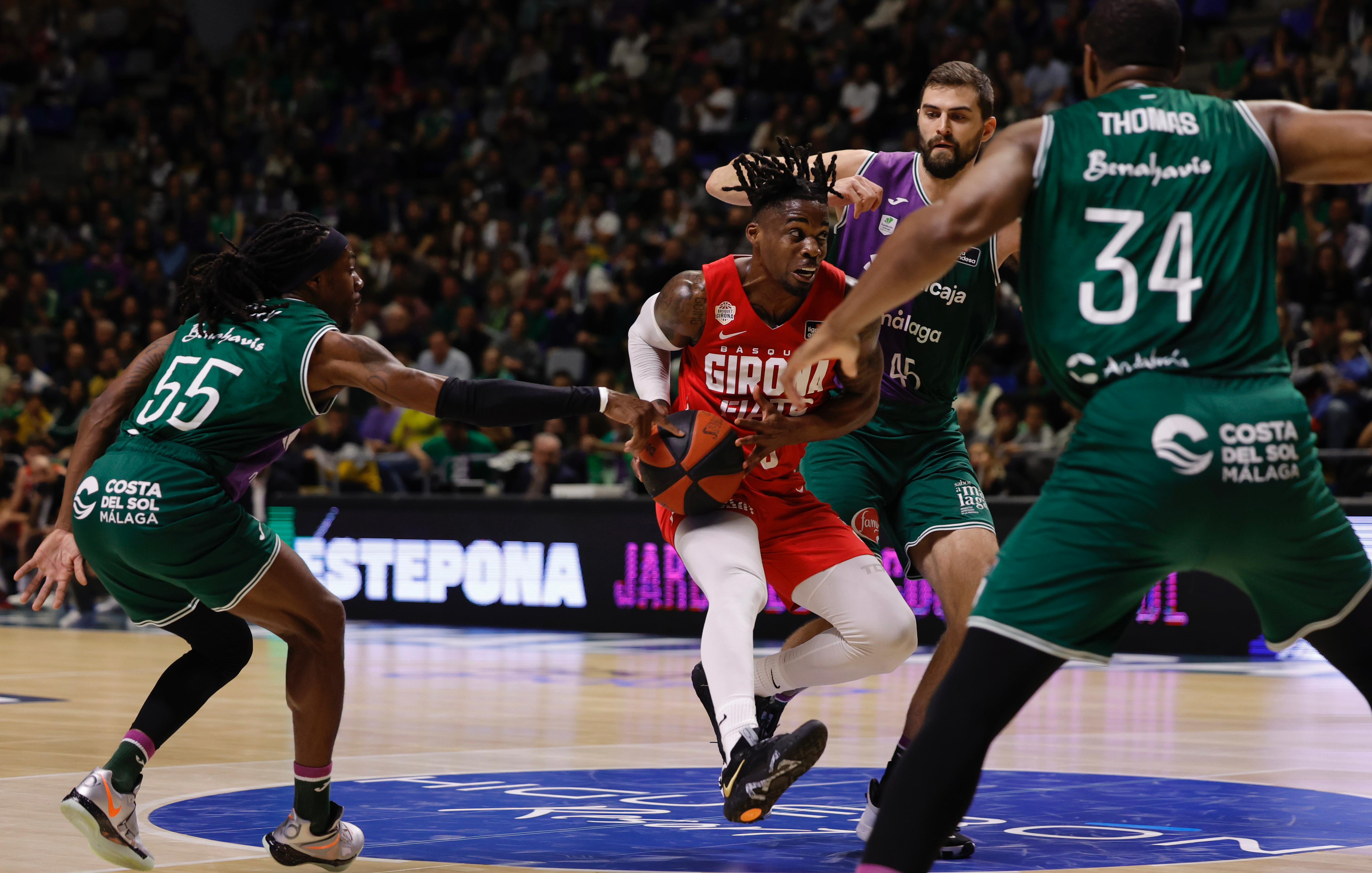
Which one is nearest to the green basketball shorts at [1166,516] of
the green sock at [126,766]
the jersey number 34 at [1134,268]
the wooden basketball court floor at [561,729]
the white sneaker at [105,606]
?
the jersey number 34 at [1134,268]

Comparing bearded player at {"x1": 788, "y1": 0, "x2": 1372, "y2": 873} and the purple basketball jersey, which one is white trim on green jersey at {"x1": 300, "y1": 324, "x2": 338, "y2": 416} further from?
the purple basketball jersey

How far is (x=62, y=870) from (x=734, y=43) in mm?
15523

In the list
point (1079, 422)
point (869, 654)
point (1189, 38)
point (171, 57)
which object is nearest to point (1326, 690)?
point (869, 654)

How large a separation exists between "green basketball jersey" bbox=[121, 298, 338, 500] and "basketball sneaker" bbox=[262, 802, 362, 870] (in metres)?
0.90

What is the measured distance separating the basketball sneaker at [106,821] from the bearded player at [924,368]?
2.04m

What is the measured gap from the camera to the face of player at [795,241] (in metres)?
4.84

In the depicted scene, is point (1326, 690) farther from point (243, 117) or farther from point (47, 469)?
point (243, 117)

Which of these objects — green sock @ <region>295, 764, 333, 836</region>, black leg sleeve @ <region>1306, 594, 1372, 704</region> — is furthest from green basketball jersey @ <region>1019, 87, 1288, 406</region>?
Answer: green sock @ <region>295, 764, 333, 836</region>

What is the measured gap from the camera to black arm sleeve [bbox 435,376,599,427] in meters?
4.23

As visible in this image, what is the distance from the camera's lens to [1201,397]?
9.59 feet

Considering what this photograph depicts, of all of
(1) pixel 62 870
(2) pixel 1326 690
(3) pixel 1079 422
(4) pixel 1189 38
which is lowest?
(2) pixel 1326 690

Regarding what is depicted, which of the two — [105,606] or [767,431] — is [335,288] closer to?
[767,431]

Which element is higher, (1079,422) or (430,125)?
(430,125)

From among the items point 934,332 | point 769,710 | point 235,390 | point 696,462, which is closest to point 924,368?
point 934,332
